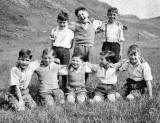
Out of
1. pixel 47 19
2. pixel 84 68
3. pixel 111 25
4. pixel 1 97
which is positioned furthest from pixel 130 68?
pixel 47 19

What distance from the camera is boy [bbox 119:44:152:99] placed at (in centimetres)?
627

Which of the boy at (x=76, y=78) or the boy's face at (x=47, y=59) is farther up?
the boy's face at (x=47, y=59)

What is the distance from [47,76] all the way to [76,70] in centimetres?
69

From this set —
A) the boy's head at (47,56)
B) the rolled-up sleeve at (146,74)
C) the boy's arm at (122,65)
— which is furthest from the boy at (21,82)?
the rolled-up sleeve at (146,74)

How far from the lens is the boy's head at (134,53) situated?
6.21m

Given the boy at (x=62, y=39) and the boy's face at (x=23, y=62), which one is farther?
the boy at (x=62, y=39)

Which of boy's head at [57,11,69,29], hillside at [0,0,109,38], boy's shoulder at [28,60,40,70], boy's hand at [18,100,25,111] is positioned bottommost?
boy's hand at [18,100,25,111]

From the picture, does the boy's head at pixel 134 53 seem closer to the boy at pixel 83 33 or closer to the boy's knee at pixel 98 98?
the boy's knee at pixel 98 98

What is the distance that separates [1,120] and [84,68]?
2.46 metres

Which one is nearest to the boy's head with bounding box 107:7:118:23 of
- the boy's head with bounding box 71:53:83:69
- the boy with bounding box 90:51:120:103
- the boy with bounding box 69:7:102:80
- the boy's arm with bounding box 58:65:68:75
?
the boy with bounding box 69:7:102:80

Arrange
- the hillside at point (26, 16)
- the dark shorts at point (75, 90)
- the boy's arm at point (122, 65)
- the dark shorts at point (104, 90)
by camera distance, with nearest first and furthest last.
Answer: the dark shorts at point (104, 90), the dark shorts at point (75, 90), the boy's arm at point (122, 65), the hillside at point (26, 16)

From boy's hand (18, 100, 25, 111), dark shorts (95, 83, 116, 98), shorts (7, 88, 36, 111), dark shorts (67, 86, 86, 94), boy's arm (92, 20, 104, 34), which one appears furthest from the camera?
boy's arm (92, 20, 104, 34)

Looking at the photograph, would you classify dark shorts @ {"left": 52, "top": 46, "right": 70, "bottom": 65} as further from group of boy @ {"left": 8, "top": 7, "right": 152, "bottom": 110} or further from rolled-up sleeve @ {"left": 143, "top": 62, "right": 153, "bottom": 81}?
rolled-up sleeve @ {"left": 143, "top": 62, "right": 153, "bottom": 81}

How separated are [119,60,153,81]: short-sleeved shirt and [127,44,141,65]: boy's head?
11cm
